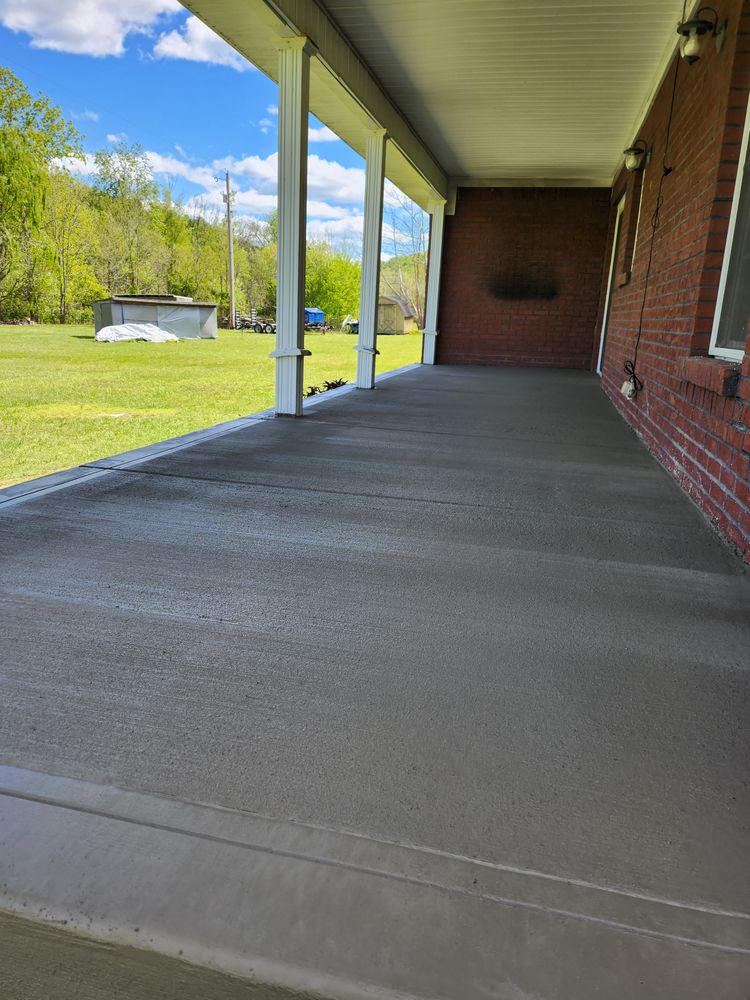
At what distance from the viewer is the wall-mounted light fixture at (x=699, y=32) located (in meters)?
3.71

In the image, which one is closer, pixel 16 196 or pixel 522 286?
pixel 522 286

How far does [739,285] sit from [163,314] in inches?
848

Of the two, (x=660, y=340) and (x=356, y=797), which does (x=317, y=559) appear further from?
(x=660, y=340)

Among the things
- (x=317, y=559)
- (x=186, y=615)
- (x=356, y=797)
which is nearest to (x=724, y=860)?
(x=356, y=797)

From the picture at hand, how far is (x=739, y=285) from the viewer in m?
3.32

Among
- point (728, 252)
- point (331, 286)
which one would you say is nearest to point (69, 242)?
point (331, 286)

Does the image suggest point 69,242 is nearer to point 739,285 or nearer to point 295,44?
point 295,44

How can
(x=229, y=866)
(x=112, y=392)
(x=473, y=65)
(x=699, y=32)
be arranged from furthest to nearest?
(x=112, y=392) → (x=473, y=65) → (x=699, y=32) → (x=229, y=866)

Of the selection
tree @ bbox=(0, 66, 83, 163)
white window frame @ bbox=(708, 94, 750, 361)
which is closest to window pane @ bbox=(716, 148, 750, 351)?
white window frame @ bbox=(708, 94, 750, 361)

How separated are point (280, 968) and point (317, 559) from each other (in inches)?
60.3

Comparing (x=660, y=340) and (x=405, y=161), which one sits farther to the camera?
(x=405, y=161)

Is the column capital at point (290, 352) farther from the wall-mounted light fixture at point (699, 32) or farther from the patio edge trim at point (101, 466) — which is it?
the wall-mounted light fixture at point (699, 32)

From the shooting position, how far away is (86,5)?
1601 inches

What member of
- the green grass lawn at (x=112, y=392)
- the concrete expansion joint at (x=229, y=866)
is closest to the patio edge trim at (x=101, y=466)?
the green grass lawn at (x=112, y=392)
